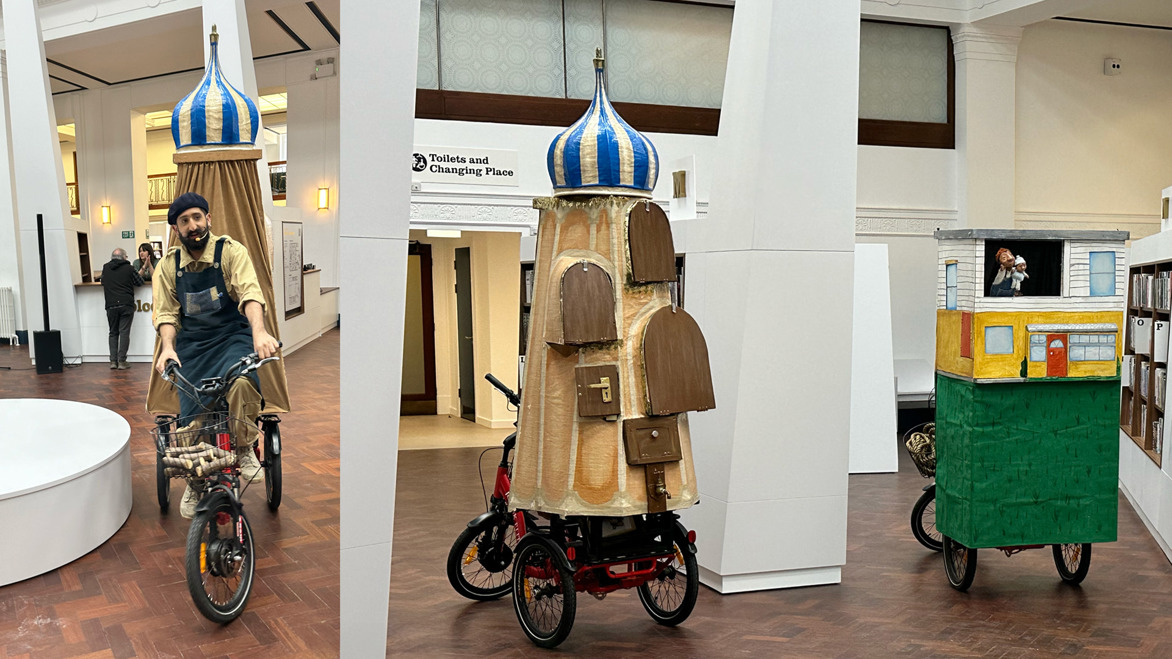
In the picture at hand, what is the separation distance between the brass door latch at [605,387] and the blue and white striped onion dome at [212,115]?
1741 millimetres

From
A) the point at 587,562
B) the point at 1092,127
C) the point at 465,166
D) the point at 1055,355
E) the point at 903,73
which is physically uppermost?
the point at 903,73

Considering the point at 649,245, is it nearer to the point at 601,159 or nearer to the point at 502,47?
the point at 601,159

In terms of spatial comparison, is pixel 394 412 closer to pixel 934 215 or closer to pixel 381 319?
pixel 381 319

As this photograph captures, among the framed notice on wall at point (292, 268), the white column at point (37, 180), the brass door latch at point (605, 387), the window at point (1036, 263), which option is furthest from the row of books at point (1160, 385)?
the white column at point (37, 180)

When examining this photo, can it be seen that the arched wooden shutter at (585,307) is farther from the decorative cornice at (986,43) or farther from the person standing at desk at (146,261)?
the decorative cornice at (986,43)

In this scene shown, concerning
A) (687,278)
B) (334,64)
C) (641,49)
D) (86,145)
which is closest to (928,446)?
(687,278)

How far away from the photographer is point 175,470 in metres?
3.84

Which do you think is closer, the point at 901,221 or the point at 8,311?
the point at 8,311

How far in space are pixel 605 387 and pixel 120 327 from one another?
6.45 ft

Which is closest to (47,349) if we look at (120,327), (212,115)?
(120,327)

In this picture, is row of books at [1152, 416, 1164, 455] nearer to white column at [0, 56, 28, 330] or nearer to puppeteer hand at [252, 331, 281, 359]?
puppeteer hand at [252, 331, 281, 359]

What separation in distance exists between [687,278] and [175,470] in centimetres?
300

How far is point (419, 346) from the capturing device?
12219 millimetres

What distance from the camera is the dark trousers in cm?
389
